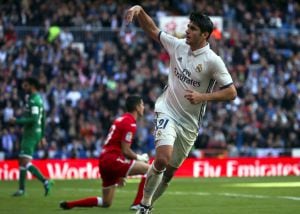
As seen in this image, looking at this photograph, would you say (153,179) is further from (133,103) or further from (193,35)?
(133,103)

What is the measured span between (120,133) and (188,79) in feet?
9.74

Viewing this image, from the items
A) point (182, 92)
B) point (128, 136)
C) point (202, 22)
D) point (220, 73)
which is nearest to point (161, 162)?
point (182, 92)

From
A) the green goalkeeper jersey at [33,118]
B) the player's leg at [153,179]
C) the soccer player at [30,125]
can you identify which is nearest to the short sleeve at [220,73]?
the player's leg at [153,179]

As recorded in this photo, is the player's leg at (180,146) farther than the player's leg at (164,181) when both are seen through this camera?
No

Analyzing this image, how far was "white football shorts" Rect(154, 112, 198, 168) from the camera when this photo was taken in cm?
1273

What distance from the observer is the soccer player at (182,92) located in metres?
12.7

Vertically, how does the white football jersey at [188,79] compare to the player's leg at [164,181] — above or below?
above

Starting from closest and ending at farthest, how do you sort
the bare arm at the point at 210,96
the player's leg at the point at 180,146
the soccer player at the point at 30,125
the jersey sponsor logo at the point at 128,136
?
1. the bare arm at the point at 210,96
2. the player's leg at the point at 180,146
3. the jersey sponsor logo at the point at 128,136
4. the soccer player at the point at 30,125

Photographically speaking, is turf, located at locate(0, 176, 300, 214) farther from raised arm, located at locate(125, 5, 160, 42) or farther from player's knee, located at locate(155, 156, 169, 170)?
raised arm, located at locate(125, 5, 160, 42)

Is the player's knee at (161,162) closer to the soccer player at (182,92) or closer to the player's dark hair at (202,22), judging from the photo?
the soccer player at (182,92)

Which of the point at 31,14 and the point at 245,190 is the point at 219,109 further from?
the point at 245,190

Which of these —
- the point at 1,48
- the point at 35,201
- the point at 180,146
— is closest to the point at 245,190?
the point at 35,201

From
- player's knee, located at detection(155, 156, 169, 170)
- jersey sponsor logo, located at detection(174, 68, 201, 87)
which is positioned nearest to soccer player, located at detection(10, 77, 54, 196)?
player's knee, located at detection(155, 156, 169, 170)

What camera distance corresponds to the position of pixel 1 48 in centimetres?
3356
